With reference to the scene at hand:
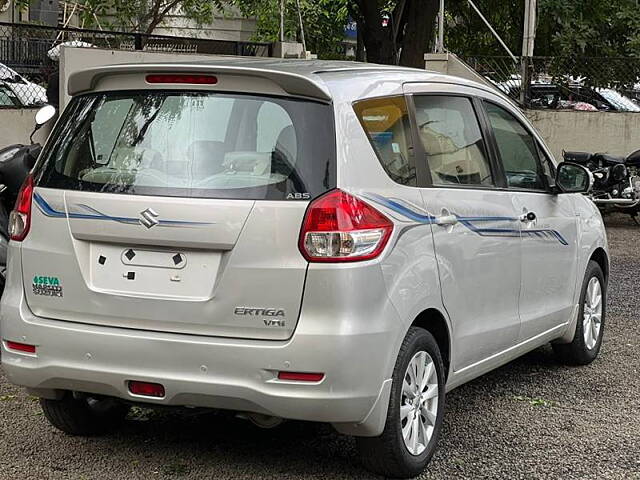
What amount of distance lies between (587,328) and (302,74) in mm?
3433

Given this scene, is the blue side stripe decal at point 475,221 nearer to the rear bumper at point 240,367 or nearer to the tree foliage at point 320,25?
the rear bumper at point 240,367

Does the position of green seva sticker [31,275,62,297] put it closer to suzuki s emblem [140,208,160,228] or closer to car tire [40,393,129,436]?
suzuki s emblem [140,208,160,228]

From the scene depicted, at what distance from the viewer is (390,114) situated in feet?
Answer: 17.3

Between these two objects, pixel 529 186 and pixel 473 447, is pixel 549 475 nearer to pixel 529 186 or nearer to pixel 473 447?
pixel 473 447

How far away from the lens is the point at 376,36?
18.7 m

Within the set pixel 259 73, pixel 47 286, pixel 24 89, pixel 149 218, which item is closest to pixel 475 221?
pixel 259 73

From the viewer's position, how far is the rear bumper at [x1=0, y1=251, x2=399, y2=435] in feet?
15.2

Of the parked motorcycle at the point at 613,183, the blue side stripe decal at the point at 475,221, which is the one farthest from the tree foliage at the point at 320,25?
the blue side stripe decal at the point at 475,221

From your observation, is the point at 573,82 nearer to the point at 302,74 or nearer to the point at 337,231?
the point at 302,74

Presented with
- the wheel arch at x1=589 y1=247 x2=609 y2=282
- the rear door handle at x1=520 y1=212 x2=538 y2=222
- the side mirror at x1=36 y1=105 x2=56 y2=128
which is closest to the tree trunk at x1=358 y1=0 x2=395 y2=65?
the wheel arch at x1=589 y1=247 x2=609 y2=282

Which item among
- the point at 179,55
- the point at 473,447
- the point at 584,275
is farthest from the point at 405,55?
the point at 473,447

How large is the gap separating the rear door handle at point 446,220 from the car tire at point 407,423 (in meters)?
0.52

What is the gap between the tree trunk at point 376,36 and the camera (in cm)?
1858

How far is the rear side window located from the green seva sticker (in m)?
1.46
